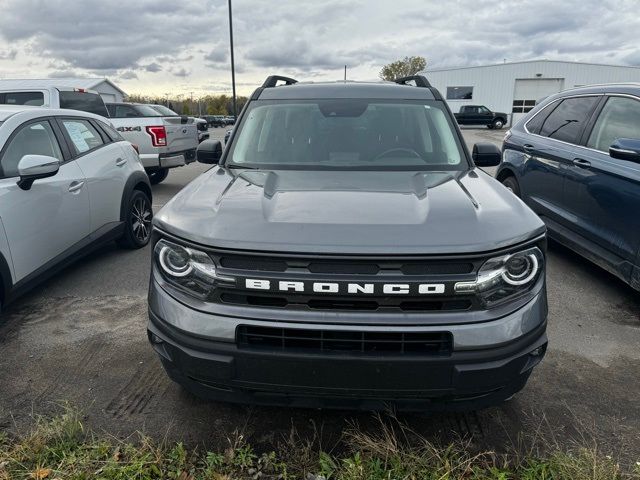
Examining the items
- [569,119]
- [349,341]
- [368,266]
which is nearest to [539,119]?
[569,119]

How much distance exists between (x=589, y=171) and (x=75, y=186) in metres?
4.62

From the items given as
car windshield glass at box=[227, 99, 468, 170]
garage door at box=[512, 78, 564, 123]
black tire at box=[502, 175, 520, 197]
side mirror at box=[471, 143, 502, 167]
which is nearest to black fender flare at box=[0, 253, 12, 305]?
car windshield glass at box=[227, 99, 468, 170]

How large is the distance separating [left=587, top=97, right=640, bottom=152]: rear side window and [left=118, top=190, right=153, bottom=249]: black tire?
4.79m

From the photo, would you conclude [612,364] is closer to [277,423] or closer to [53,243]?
[277,423]

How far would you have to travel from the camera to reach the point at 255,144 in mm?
3422

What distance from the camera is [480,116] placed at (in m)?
35.9

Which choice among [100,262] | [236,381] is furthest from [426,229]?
[100,262]

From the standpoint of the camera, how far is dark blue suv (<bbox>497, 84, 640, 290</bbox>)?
12.8ft

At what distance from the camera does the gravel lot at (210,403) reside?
2541 millimetres

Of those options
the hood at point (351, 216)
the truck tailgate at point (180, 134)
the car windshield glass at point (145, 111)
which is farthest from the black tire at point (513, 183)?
the car windshield glass at point (145, 111)

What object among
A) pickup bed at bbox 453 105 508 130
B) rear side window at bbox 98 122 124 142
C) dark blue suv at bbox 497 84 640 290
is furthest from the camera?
pickup bed at bbox 453 105 508 130

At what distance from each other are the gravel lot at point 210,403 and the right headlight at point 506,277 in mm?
856

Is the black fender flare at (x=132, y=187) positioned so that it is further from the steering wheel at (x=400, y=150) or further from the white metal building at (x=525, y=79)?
the white metal building at (x=525, y=79)

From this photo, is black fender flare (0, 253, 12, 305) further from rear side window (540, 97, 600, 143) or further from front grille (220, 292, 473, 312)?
rear side window (540, 97, 600, 143)
